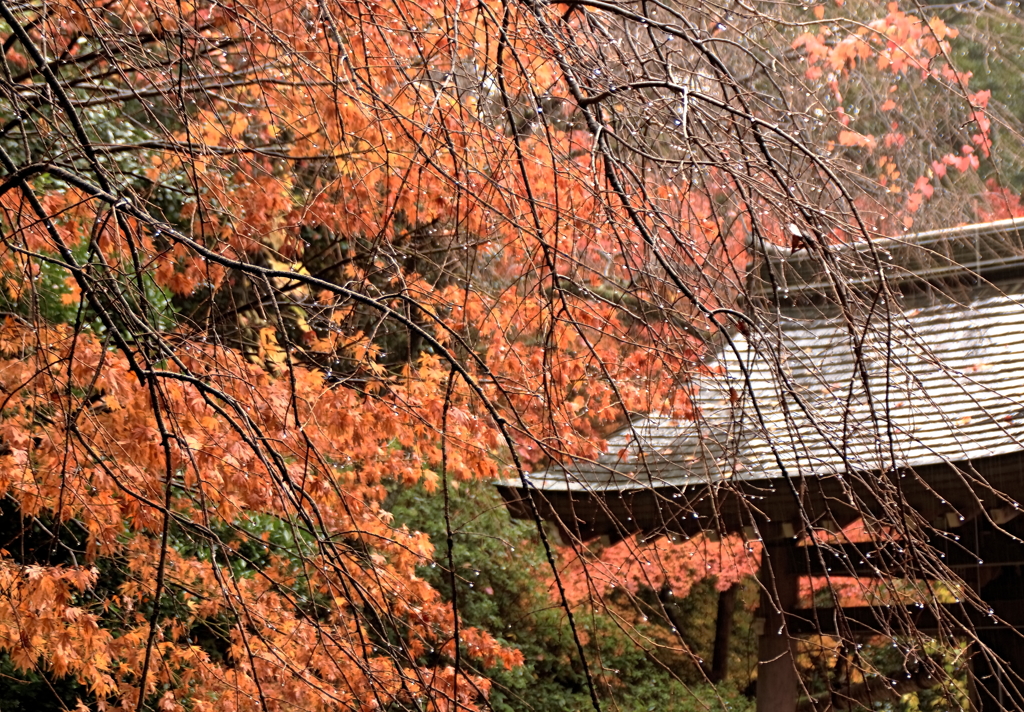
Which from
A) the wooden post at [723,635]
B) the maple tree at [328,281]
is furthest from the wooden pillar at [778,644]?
the wooden post at [723,635]

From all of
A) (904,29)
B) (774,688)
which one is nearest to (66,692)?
(774,688)

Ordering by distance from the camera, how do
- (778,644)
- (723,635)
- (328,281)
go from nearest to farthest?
(328,281) < (778,644) < (723,635)

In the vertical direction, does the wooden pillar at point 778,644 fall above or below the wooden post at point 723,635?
above

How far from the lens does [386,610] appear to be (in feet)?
5.14

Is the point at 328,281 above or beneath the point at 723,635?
above

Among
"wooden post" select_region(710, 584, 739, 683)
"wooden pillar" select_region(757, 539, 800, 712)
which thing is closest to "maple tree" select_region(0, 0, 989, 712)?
"wooden pillar" select_region(757, 539, 800, 712)

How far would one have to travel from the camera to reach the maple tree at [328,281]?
5.71ft

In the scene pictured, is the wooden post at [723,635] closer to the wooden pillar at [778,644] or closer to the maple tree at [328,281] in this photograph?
the wooden pillar at [778,644]

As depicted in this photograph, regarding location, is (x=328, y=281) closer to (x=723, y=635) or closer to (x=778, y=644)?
(x=778, y=644)

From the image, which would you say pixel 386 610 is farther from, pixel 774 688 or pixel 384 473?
pixel 774 688

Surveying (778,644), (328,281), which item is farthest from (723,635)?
(328,281)

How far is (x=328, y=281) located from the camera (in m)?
3.21

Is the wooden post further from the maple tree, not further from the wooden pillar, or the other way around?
the maple tree

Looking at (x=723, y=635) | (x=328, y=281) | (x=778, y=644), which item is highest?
(x=328, y=281)
